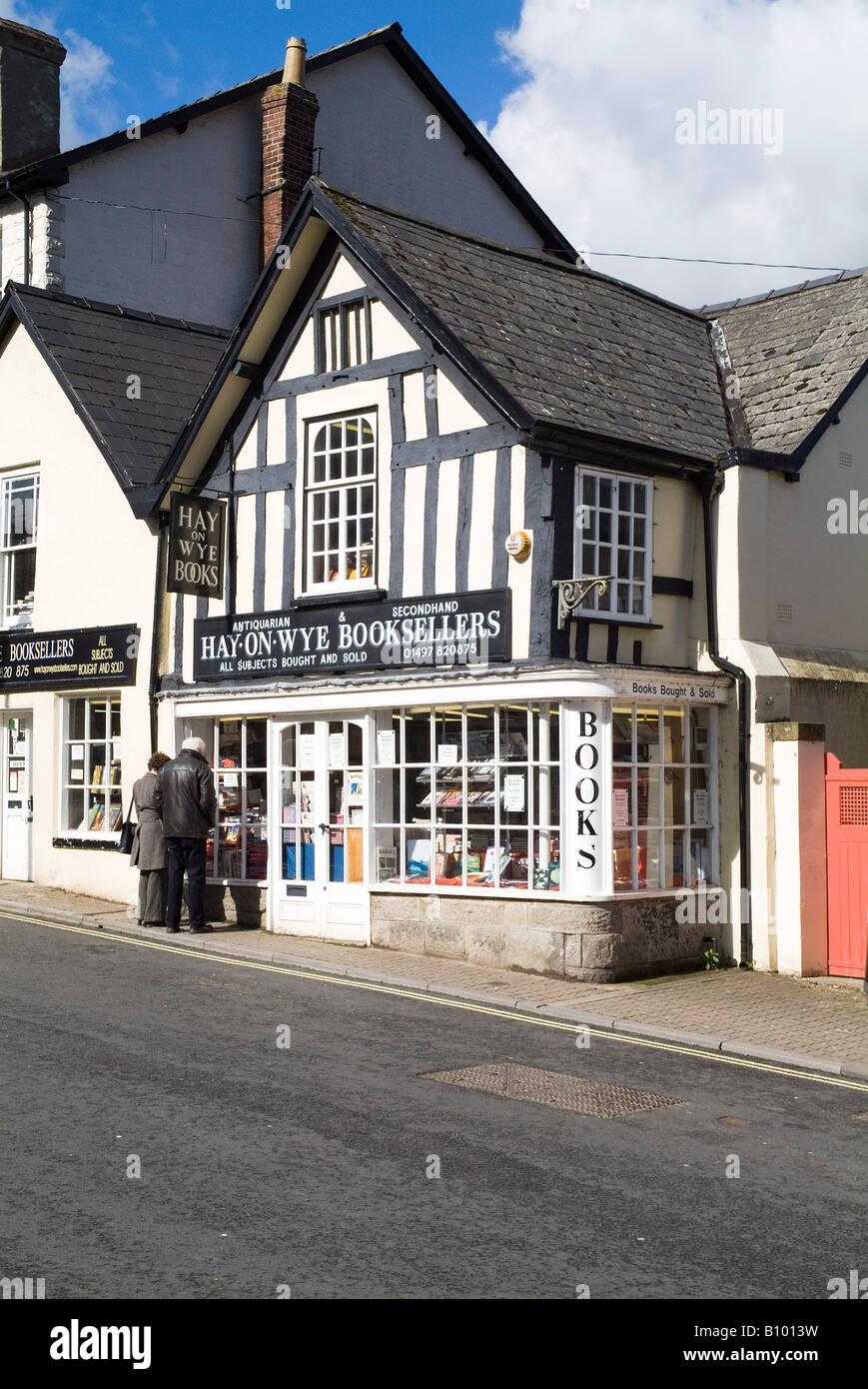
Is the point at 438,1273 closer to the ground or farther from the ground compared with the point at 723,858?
closer to the ground

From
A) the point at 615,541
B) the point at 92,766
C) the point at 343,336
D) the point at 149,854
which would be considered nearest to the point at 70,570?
the point at 92,766

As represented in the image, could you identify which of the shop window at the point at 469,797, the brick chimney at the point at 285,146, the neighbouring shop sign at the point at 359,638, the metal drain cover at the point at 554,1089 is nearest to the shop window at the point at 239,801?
the neighbouring shop sign at the point at 359,638

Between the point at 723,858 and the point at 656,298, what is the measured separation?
789 centimetres

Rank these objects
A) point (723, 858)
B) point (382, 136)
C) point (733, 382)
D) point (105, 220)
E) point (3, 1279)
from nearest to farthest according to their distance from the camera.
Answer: point (3, 1279), point (723, 858), point (733, 382), point (105, 220), point (382, 136)

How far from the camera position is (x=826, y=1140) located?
310 inches

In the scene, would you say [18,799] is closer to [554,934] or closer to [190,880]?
[190,880]

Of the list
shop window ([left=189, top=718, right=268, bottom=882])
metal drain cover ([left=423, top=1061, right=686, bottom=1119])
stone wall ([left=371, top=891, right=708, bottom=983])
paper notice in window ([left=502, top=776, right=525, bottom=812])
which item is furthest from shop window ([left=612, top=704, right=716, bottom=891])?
metal drain cover ([left=423, top=1061, right=686, bottom=1119])

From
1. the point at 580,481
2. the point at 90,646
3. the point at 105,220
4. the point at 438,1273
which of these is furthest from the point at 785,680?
the point at 105,220

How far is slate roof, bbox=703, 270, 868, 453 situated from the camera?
617 inches

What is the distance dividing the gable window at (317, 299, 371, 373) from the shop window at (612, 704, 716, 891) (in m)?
4.82

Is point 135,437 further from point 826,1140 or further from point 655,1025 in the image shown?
point 826,1140

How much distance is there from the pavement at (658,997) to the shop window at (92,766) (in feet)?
7.83

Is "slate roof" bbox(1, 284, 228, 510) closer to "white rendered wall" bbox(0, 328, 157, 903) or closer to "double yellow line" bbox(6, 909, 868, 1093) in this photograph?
"white rendered wall" bbox(0, 328, 157, 903)

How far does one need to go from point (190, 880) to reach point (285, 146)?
11.6 meters
